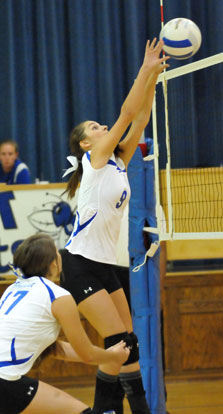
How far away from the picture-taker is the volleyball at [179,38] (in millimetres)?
3846

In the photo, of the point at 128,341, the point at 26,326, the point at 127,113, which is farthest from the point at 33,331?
the point at 127,113

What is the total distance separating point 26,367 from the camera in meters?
2.91

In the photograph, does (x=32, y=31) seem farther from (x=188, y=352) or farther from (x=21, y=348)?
(x=21, y=348)

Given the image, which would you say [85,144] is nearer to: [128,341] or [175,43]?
[175,43]

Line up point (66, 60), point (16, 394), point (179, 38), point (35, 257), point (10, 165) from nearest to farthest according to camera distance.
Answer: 1. point (16, 394)
2. point (35, 257)
3. point (179, 38)
4. point (10, 165)
5. point (66, 60)

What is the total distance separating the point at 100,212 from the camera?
360cm

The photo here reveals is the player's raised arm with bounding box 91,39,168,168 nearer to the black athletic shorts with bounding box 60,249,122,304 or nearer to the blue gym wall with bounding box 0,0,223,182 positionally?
the black athletic shorts with bounding box 60,249,122,304

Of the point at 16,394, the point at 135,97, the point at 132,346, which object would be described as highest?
the point at 135,97

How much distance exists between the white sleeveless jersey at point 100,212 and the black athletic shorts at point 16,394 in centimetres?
90

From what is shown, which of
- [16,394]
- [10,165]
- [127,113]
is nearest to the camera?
[16,394]

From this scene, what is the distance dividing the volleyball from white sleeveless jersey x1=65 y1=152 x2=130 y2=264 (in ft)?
2.50

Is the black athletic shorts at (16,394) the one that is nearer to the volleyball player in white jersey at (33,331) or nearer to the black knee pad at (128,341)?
the volleyball player in white jersey at (33,331)

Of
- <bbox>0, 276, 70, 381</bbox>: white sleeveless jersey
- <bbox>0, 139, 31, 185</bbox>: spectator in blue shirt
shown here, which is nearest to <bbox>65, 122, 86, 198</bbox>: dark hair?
<bbox>0, 276, 70, 381</bbox>: white sleeveless jersey

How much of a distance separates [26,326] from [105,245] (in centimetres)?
87
